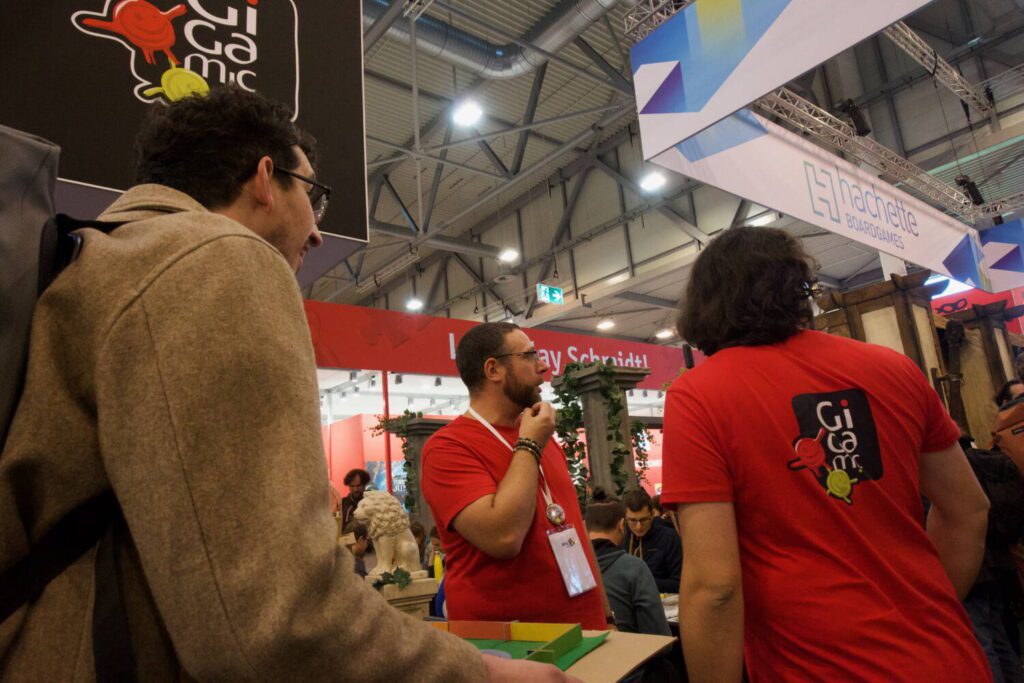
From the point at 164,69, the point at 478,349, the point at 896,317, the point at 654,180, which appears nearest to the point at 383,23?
the point at 654,180

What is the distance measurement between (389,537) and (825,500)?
2.67 meters

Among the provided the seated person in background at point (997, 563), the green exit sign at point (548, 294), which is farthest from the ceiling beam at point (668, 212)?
the seated person in background at point (997, 563)

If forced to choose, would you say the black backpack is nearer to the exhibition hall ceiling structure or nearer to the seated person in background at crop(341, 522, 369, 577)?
the seated person in background at crop(341, 522, 369, 577)

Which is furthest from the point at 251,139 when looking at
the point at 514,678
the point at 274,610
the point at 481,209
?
the point at 481,209

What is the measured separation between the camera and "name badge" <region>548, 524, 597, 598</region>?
1.66m

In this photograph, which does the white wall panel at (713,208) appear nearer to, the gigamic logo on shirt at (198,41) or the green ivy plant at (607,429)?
the green ivy plant at (607,429)

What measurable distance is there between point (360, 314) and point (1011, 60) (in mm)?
9935

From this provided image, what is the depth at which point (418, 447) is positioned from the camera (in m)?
7.33

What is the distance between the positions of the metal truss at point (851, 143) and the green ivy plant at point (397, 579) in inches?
175

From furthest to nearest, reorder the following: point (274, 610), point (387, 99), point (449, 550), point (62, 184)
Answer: point (387, 99), point (449, 550), point (62, 184), point (274, 610)

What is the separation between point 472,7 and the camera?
830 cm

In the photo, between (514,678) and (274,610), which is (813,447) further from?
(274,610)

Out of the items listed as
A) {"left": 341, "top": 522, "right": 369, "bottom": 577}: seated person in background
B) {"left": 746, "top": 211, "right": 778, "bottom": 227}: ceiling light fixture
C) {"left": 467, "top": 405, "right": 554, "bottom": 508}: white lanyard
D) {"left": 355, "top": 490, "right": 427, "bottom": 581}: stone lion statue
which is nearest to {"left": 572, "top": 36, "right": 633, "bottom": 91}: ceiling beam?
{"left": 746, "top": 211, "right": 778, "bottom": 227}: ceiling light fixture

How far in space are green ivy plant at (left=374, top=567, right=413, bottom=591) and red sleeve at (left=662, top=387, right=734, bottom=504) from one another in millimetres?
2202
